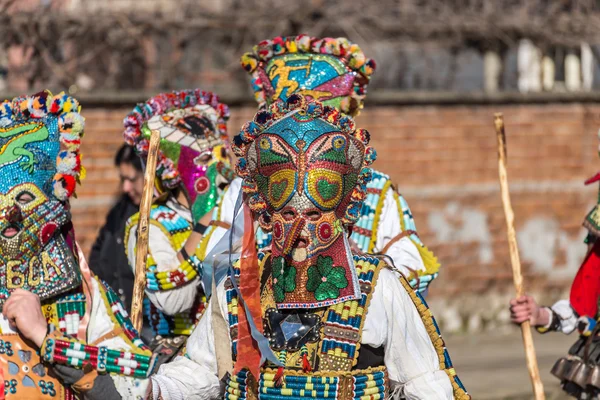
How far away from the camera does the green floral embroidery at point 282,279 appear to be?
169 inches

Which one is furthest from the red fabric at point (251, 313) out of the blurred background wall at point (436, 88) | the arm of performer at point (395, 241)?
the blurred background wall at point (436, 88)

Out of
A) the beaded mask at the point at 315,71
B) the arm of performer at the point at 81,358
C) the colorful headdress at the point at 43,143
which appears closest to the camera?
the arm of performer at the point at 81,358

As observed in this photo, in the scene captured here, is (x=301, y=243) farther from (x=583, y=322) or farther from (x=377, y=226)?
(x=583, y=322)

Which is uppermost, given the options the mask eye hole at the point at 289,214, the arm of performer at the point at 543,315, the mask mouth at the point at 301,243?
the mask eye hole at the point at 289,214

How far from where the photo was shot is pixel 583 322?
6.20 m

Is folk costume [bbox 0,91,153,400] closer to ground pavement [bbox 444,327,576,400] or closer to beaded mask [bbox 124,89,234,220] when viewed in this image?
beaded mask [bbox 124,89,234,220]

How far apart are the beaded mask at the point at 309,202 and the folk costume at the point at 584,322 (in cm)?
211

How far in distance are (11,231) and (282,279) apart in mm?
1096

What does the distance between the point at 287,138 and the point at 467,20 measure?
8.11 m

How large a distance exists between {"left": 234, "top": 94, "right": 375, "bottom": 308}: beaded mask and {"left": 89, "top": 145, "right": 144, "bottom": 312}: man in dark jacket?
9.35ft

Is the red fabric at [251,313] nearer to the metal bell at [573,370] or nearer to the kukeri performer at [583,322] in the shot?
the kukeri performer at [583,322]

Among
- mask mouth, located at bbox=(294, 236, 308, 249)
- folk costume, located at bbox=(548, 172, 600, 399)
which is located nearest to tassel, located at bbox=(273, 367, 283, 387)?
mask mouth, located at bbox=(294, 236, 308, 249)

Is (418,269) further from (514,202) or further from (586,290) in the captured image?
(514,202)

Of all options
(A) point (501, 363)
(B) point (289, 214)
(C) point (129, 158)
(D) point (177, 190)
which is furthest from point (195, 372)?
(A) point (501, 363)
